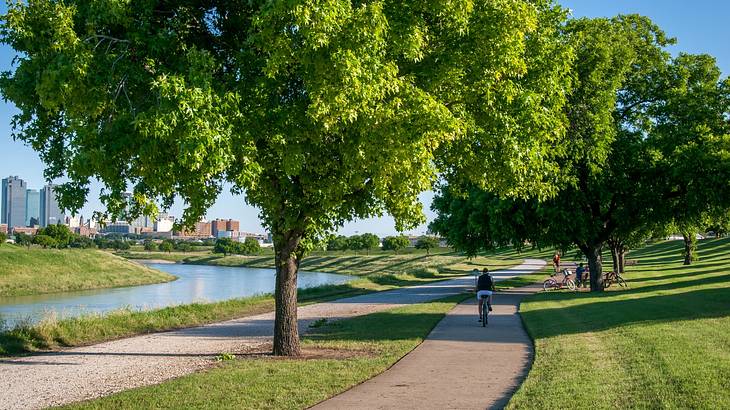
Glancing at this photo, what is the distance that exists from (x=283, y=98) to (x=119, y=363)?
6.26m

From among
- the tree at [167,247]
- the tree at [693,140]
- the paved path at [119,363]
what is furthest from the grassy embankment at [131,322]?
the tree at [167,247]

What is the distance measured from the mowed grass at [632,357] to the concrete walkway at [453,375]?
413 mm

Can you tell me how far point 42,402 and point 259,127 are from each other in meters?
5.20

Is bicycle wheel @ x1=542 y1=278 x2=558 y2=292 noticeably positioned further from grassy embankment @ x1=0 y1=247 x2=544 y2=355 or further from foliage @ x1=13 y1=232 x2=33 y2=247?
foliage @ x1=13 y1=232 x2=33 y2=247

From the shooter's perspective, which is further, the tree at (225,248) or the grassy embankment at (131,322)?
the tree at (225,248)

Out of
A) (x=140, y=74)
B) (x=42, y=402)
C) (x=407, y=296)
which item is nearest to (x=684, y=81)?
(x=407, y=296)

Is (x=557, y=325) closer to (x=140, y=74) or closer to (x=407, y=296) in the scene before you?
(x=140, y=74)

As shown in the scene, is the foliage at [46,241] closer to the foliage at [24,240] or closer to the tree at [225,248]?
the foliage at [24,240]

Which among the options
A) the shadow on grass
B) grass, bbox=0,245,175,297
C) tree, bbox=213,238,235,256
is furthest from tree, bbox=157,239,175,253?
the shadow on grass

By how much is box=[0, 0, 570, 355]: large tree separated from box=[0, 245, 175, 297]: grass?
3910cm

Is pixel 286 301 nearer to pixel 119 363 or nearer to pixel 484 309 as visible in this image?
pixel 119 363

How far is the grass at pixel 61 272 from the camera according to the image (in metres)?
47.0

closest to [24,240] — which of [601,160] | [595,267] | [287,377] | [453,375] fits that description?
[595,267]

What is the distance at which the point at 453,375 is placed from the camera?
10500 millimetres
